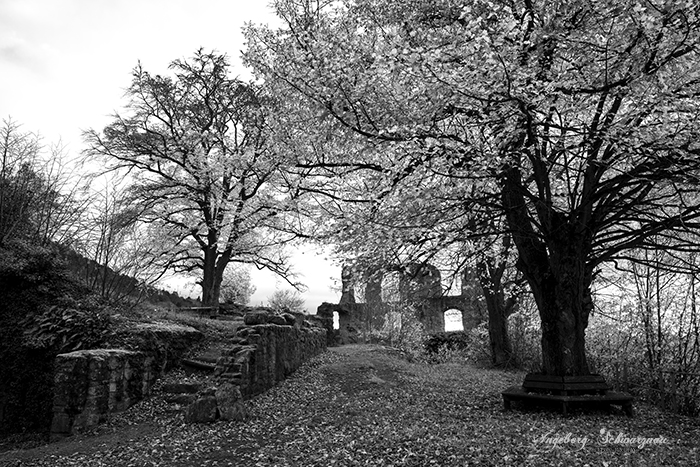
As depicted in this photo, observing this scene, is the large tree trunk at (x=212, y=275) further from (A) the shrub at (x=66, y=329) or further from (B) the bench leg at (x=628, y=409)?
(B) the bench leg at (x=628, y=409)

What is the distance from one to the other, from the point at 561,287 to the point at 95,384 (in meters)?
7.50

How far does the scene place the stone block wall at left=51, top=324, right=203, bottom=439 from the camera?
22.9ft

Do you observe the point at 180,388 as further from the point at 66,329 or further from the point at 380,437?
→ the point at 380,437

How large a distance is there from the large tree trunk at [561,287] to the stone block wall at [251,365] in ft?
16.9

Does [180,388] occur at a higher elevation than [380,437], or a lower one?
higher

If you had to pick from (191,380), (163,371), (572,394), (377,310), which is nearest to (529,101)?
(572,394)

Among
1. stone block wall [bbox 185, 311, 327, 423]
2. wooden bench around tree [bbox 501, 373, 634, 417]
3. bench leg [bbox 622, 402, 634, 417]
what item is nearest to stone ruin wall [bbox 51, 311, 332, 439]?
stone block wall [bbox 185, 311, 327, 423]

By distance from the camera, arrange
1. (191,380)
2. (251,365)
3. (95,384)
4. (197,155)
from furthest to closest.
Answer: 1. (197,155)
2. (191,380)
3. (251,365)
4. (95,384)

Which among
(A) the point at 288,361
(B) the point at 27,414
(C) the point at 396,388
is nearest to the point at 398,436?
(C) the point at 396,388

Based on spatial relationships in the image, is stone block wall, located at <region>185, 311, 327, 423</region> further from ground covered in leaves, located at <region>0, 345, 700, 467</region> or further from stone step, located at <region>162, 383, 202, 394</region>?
stone step, located at <region>162, 383, 202, 394</region>

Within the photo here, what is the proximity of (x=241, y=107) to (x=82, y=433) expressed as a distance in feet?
46.7

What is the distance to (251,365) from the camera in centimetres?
867

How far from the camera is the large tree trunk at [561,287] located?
302 inches

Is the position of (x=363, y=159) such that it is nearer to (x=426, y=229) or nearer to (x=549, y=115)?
(x=426, y=229)
